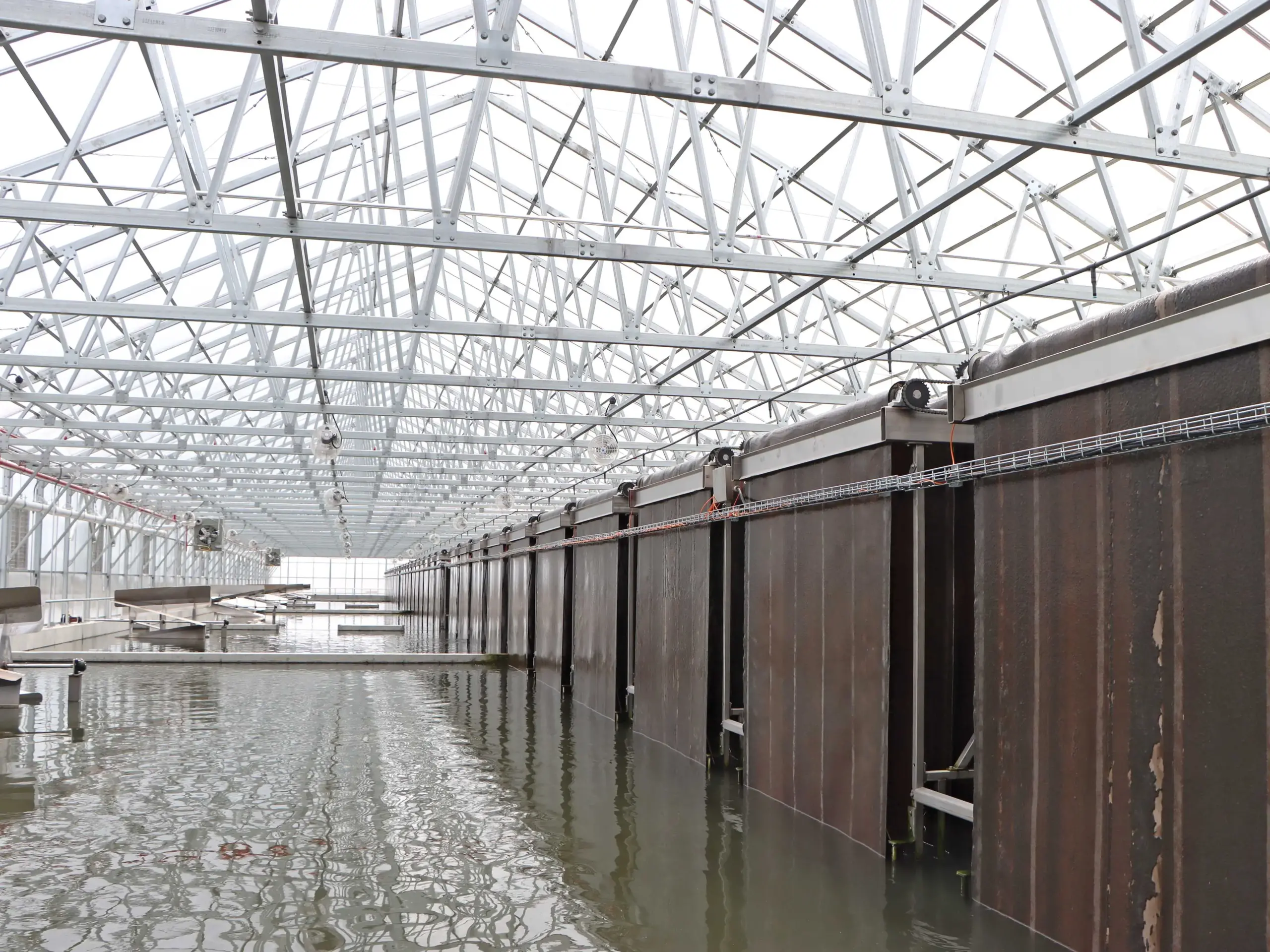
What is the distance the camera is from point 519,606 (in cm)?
2353

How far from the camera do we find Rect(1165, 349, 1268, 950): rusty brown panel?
4.39m

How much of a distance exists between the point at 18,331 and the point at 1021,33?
63.4ft

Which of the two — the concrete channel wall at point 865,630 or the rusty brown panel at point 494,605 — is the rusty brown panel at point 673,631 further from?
the rusty brown panel at point 494,605

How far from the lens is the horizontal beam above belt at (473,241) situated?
11.4 meters

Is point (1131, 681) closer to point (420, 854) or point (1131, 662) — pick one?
point (1131, 662)

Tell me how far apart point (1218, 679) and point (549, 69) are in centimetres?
659

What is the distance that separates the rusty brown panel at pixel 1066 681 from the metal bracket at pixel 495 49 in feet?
16.6

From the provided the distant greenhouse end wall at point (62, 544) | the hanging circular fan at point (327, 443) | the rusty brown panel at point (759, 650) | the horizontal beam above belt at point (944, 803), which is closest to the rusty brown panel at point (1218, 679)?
the horizontal beam above belt at point (944, 803)

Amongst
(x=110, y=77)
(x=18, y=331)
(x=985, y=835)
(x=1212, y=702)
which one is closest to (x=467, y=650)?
(x=18, y=331)

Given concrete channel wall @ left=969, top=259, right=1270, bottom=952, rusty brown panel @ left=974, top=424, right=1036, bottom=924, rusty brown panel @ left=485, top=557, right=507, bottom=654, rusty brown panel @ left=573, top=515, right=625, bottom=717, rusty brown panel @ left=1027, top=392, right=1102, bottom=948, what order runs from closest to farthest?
concrete channel wall @ left=969, top=259, right=1270, bottom=952 → rusty brown panel @ left=1027, top=392, right=1102, bottom=948 → rusty brown panel @ left=974, top=424, right=1036, bottom=924 → rusty brown panel @ left=573, top=515, right=625, bottom=717 → rusty brown panel @ left=485, top=557, right=507, bottom=654

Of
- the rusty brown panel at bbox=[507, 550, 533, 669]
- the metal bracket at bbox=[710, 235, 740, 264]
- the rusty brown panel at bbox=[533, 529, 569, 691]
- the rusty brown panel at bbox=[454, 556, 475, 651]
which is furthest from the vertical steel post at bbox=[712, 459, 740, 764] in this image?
the rusty brown panel at bbox=[454, 556, 475, 651]

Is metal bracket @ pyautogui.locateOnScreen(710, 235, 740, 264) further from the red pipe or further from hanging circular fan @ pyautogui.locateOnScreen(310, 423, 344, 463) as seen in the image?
the red pipe

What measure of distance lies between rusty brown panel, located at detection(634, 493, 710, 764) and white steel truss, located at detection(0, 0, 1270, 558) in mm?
3707

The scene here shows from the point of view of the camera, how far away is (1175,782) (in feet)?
15.7
